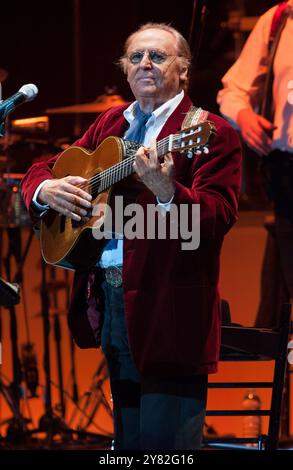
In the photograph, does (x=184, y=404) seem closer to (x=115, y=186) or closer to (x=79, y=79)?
(x=115, y=186)

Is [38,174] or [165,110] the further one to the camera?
[38,174]

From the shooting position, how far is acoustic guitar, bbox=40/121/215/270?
2742 millimetres

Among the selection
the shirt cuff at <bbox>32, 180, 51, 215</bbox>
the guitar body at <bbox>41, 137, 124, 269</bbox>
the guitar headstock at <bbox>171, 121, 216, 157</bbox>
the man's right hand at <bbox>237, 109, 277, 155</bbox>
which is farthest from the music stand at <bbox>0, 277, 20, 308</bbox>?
the man's right hand at <bbox>237, 109, 277, 155</bbox>

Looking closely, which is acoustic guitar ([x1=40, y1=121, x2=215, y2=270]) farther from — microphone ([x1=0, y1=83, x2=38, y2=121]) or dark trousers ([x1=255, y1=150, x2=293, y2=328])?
dark trousers ([x1=255, y1=150, x2=293, y2=328])

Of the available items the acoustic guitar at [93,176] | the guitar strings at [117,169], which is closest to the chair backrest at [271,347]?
the acoustic guitar at [93,176]

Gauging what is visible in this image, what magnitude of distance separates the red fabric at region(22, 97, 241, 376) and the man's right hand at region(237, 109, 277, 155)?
1.40m

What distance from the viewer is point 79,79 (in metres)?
6.80

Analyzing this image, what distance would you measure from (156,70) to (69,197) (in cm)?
49

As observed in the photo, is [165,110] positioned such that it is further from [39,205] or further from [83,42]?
[83,42]

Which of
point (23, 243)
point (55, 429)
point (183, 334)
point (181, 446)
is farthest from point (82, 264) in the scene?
point (23, 243)

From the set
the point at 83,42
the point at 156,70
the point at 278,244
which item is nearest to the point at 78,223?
the point at 156,70

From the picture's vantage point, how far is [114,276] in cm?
304

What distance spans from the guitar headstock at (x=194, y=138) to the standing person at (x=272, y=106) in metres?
1.67
